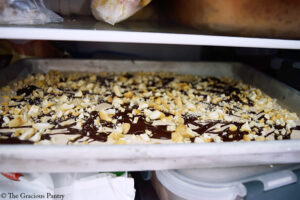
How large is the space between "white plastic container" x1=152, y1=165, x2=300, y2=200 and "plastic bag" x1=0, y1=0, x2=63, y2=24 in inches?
23.3

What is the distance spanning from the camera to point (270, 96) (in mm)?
961

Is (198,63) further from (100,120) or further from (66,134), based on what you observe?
(66,134)

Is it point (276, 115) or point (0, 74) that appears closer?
point (276, 115)

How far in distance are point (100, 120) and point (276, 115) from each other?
0.61 meters

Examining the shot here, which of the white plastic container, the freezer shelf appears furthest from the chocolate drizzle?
the freezer shelf

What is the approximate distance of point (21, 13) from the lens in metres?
0.66

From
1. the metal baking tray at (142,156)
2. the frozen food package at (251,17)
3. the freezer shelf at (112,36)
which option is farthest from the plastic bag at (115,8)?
the metal baking tray at (142,156)

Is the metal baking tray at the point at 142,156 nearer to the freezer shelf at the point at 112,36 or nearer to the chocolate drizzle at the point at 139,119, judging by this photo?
the chocolate drizzle at the point at 139,119

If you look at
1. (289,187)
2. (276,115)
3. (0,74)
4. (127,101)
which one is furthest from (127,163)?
(0,74)

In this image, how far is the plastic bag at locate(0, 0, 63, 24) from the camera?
0.64 metres

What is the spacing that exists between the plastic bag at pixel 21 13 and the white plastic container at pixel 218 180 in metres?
0.59

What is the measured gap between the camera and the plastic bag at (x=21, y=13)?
64 centimetres

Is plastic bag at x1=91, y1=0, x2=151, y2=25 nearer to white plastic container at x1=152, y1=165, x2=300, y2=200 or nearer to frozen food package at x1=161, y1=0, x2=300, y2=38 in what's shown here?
frozen food package at x1=161, y1=0, x2=300, y2=38

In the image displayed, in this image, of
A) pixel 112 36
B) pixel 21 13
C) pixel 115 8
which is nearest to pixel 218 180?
pixel 112 36
